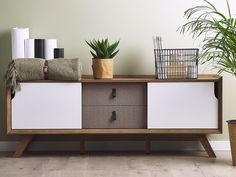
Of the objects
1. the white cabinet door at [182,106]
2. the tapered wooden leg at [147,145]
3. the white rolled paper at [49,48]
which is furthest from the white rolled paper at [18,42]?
the tapered wooden leg at [147,145]

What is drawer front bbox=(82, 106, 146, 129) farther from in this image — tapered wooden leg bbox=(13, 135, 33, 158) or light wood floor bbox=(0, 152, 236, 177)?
tapered wooden leg bbox=(13, 135, 33, 158)

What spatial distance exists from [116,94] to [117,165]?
1.62 feet

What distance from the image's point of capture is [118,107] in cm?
388

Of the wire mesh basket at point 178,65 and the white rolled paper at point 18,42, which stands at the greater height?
the white rolled paper at point 18,42

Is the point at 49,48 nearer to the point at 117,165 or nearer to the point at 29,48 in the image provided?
the point at 29,48

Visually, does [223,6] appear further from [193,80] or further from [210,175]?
[210,175]

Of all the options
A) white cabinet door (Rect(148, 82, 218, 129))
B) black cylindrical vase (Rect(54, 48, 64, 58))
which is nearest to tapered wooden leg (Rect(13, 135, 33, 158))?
black cylindrical vase (Rect(54, 48, 64, 58))

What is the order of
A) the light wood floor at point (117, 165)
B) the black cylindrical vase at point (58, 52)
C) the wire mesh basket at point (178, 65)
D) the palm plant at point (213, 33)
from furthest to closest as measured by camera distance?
the black cylindrical vase at point (58, 52)
the wire mesh basket at point (178, 65)
the palm plant at point (213, 33)
the light wood floor at point (117, 165)

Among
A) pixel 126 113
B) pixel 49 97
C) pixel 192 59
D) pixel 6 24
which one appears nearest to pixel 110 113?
pixel 126 113

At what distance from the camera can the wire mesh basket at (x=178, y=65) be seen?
3857mm

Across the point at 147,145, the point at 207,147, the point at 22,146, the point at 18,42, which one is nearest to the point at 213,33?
the point at 207,147

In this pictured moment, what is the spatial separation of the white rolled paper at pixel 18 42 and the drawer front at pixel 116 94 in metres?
0.53

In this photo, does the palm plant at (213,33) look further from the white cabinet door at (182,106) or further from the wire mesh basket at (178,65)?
the white cabinet door at (182,106)

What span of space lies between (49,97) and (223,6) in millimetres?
1410
